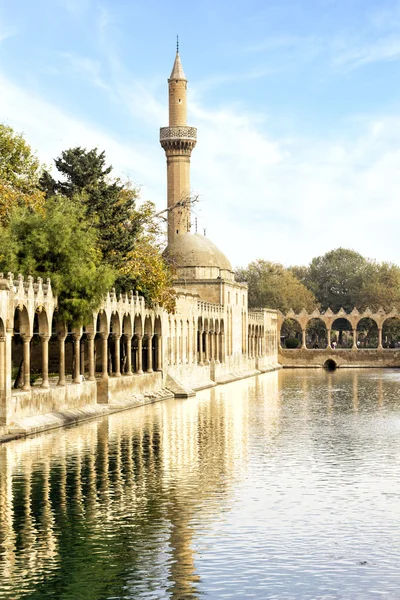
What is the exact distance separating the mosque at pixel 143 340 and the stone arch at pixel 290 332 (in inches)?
336

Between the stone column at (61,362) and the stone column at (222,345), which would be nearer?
the stone column at (61,362)

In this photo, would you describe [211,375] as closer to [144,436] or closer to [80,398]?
[80,398]

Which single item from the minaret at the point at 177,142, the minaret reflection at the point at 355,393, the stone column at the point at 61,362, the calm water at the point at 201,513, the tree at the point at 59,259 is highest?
the minaret at the point at 177,142

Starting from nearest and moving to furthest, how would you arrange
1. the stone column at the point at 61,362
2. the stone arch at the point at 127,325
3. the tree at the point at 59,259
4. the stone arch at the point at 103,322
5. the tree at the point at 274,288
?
the stone column at the point at 61,362 → the tree at the point at 59,259 → the stone arch at the point at 103,322 → the stone arch at the point at 127,325 → the tree at the point at 274,288

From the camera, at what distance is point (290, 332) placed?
125m

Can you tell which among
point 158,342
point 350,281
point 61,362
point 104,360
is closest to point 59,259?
point 61,362

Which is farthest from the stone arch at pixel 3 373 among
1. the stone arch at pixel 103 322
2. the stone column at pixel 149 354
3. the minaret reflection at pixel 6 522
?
the stone column at pixel 149 354

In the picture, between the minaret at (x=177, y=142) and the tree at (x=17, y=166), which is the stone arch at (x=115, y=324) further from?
the minaret at (x=177, y=142)

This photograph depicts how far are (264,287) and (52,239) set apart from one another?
79601 mm

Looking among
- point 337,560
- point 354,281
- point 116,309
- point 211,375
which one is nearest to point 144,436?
point 116,309

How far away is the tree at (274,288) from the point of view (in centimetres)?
11712

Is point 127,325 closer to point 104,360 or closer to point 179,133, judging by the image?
point 104,360

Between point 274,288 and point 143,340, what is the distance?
2498 inches

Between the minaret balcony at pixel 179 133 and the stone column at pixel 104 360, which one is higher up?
the minaret balcony at pixel 179 133
